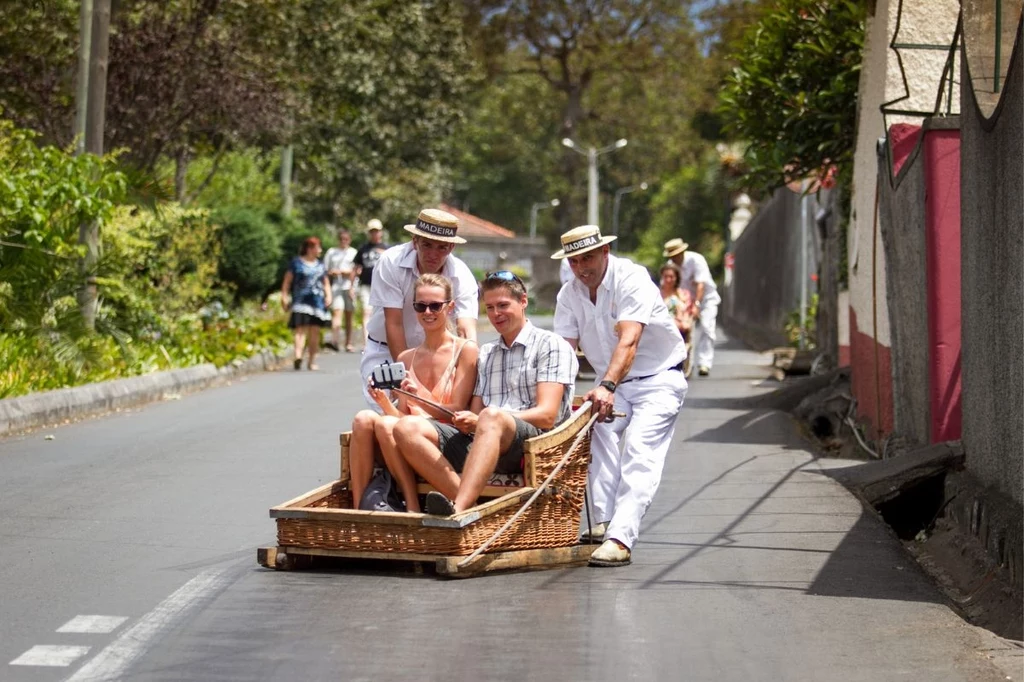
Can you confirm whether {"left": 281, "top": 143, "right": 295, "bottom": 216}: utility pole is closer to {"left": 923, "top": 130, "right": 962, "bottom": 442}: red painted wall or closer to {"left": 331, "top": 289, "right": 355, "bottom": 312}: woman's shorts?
{"left": 331, "top": 289, "right": 355, "bottom": 312}: woman's shorts

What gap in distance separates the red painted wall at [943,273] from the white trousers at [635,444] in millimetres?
2444

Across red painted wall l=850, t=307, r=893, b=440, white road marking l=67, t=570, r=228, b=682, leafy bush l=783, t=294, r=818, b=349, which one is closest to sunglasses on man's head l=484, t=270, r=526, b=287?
white road marking l=67, t=570, r=228, b=682

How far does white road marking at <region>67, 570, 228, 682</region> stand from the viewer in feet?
19.1

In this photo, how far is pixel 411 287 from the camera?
931 centimetres

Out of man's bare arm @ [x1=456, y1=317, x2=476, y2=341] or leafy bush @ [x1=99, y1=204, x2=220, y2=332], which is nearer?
man's bare arm @ [x1=456, y1=317, x2=476, y2=341]

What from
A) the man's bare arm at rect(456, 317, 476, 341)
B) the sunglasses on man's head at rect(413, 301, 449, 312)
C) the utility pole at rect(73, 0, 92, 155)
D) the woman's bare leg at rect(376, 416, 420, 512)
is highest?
the utility pole at rect(73, 0, 92, 155)

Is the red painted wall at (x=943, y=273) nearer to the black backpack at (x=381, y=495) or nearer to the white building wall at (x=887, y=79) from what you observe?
the white building wall at (x=887, y=79)

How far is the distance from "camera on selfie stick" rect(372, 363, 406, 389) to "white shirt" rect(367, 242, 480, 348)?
1.60 m

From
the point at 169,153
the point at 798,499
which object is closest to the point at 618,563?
the point at 798,499

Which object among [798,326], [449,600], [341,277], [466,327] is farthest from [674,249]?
[449,600]

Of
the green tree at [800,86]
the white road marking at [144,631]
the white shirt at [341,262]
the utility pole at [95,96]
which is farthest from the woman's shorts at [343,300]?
the white road marking at [144,631]

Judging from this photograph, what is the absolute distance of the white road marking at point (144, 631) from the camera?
582 cm

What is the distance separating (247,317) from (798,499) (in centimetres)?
1718

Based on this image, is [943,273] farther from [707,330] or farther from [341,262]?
[341,262]
